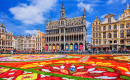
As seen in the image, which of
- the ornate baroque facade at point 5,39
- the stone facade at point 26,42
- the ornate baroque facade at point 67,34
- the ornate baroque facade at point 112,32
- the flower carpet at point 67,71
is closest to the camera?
the flower carpet at point 67,71

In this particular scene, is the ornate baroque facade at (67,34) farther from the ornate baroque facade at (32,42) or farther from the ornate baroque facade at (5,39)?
the ornate baroque facade at (5,39)

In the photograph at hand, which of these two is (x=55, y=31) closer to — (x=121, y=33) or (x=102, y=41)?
(x=102, y=41)

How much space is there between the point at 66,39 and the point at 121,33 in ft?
103

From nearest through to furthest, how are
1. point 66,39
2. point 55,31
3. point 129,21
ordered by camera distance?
point 129,21 → point 66,39 → point 55,31

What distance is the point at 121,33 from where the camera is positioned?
4275 cm

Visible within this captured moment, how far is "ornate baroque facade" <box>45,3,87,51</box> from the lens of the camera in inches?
2085

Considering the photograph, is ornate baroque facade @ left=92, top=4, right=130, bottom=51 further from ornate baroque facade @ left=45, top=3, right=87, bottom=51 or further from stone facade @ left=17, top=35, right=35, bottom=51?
stone facade @ left=17, top=35, right=35, bottom=51

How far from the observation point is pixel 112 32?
4484 cm

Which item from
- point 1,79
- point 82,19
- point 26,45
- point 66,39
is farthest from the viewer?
point 26,45

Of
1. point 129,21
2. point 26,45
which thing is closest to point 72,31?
point 129,21

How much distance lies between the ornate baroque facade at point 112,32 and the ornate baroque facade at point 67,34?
7275 mm

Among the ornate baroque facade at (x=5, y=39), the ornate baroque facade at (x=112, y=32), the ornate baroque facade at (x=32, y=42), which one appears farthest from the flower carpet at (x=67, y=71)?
the ornate baroque facade at (x=5, y=39)

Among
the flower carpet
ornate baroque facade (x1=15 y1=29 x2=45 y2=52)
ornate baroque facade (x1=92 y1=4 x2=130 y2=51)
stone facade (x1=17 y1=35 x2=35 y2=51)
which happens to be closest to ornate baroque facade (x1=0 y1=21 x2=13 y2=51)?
stone facade (x1=17 y1=35 x2=35 y2=51)

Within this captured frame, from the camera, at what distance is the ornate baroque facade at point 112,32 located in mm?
41531
